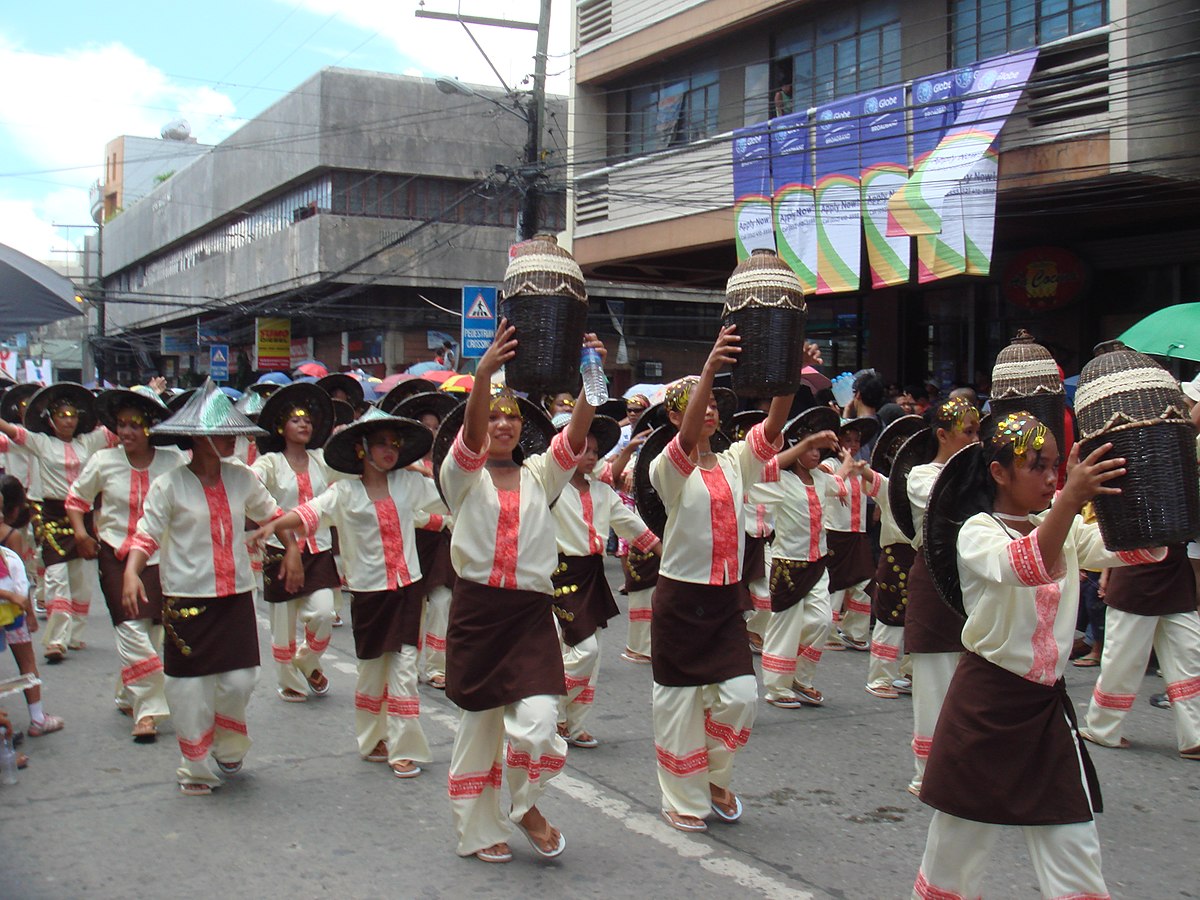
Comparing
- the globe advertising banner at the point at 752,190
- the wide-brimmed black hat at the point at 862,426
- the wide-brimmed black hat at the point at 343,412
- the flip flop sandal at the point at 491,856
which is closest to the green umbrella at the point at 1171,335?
the wide-brimmed black hat at the point at 862,426

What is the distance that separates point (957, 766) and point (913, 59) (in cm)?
1318

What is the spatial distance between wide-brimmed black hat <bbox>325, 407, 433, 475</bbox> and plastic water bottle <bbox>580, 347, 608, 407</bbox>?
81.9 inches

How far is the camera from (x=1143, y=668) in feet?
23.7

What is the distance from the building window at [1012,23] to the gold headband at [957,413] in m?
8.10

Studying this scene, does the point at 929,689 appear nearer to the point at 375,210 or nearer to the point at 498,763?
the point at 498,763

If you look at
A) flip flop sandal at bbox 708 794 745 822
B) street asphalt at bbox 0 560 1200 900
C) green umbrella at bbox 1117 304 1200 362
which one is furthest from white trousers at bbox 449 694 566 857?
green umbrella at bbox 1117 304 1200 362

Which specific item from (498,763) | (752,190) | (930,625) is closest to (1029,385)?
(930,625)

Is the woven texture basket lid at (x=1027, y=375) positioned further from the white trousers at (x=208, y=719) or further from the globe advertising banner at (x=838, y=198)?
the globe advertising banner at (x=838, y=198)

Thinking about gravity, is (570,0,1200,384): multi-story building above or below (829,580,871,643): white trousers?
above

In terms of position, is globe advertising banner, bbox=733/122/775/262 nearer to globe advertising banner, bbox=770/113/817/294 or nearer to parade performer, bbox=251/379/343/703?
globe advertising banner, bbox=770/113/817/294

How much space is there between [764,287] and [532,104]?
14.8 metres

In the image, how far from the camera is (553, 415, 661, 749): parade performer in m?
7.27

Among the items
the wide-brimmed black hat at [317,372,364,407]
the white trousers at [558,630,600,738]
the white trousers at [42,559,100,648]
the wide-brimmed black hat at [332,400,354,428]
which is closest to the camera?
the white trousers at [558,630,600,738]

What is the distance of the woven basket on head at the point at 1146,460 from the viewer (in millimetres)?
3512
